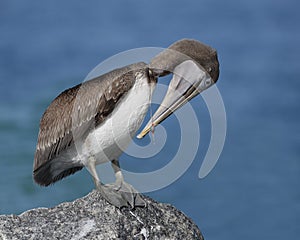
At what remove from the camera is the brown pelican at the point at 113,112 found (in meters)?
5.92

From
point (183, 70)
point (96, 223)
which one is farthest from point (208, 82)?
point (96, 223)

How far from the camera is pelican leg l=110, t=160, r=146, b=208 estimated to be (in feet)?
19.4

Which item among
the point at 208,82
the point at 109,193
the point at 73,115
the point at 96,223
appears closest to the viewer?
the point at 96,223

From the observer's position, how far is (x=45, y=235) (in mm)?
5418

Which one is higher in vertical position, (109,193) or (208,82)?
(208,82)

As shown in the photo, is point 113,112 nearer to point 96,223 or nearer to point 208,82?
point 208,82

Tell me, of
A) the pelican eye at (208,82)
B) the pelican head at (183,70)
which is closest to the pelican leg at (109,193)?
the pelican head at (183,70)

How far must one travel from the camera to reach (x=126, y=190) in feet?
20.1

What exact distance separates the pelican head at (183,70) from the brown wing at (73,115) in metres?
0.22

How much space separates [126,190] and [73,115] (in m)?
0.79

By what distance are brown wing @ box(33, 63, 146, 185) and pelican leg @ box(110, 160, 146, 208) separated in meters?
0.34

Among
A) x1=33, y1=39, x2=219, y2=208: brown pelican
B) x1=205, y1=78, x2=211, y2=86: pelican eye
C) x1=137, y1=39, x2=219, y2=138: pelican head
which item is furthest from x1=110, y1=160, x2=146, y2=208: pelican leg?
x1=205, y1=78, x2=211, y2=86: pelican eye

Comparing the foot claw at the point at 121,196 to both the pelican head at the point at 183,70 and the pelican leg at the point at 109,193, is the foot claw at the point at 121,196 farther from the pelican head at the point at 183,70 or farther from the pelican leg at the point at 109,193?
the pelican head at the point at 183,70

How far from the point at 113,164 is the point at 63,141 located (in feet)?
1.52
